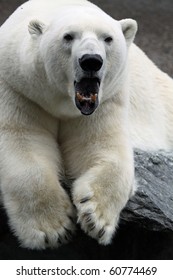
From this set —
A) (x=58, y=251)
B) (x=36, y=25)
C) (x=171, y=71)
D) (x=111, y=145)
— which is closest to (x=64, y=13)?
(x=36, y=25)

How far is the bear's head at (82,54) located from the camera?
4.04 m

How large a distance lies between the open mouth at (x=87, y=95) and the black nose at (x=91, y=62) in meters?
0.09

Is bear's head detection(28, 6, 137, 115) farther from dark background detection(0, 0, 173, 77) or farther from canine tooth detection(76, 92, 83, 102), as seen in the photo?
dark background detection(0, 0, 173, 77)

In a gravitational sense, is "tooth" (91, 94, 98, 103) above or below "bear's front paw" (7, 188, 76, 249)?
above

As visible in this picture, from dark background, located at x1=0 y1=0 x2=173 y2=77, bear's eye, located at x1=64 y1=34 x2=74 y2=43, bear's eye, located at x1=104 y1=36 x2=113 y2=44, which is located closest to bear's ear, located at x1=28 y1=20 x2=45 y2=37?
bear's eye, located at x1=64 y1=34 x2=74 y2=43

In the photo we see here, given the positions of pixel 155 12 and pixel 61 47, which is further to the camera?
pixel 155 12

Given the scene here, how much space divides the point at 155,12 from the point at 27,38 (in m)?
5.00

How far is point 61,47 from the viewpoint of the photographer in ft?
13.8

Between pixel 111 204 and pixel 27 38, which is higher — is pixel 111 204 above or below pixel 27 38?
below

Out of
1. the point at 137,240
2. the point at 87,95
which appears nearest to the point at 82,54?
the point at 87,95

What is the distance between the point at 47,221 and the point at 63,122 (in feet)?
1.98

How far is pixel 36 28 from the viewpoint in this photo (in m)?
4.38

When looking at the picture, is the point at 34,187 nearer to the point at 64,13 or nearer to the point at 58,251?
the point at 58,251

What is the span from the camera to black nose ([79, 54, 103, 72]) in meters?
3.95
